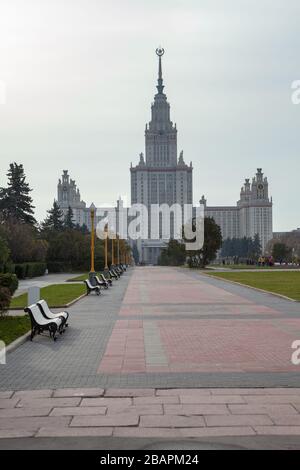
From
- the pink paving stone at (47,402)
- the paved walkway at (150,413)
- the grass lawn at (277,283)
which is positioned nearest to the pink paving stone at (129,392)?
the paved walkway at (150,413)

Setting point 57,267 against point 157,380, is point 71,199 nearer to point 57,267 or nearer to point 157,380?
point 57,267

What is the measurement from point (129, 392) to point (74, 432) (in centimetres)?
179

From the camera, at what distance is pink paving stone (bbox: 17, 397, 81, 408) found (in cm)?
710

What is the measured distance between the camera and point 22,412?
6.81 m

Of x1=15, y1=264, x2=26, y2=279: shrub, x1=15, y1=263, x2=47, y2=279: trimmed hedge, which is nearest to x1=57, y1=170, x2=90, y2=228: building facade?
x1=15, y1=263, x2=47, y2=279: trimmed hedge

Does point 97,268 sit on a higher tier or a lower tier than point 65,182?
lower

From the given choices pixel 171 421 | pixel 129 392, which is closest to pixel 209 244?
pixel 129 392

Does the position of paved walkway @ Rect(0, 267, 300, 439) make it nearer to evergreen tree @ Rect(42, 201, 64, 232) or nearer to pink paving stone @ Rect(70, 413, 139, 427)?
pink paving stone @ Rect(70, 413, 139, 427)
